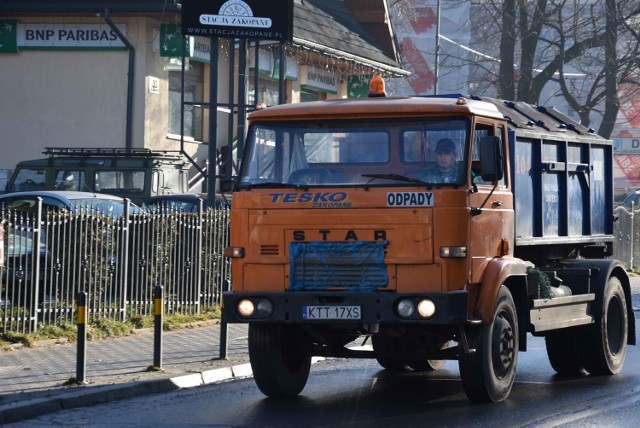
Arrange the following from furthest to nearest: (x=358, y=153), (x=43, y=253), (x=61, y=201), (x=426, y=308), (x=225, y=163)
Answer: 1. (x=61, y=201)
2. (x=43, y=253)
3. (x=225, y=163)
4. (x=358, y=153)
5. (x=426, y=308)

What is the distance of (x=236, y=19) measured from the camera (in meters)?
22.6

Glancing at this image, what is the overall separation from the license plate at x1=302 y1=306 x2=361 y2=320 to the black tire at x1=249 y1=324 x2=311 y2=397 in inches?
31.3

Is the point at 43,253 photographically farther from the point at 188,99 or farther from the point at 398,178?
the point at 188,99

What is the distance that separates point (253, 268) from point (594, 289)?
161 inches

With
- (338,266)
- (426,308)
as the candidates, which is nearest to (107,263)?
(338,266)

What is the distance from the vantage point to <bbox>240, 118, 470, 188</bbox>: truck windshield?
1120 centimetres

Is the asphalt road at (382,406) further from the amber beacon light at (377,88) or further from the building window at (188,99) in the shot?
the building window at (188,99)

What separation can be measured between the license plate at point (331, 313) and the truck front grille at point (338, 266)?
0.65 ft

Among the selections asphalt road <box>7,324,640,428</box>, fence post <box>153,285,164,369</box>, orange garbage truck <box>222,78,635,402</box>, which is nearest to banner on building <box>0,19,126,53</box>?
asphalt road <box>7,324,640,428</box>

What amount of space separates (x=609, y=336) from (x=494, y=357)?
3.08m

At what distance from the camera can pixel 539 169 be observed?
43.2 ft

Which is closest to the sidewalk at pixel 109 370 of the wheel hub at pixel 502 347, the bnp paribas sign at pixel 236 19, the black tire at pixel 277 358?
the black tire at pixel 277 358

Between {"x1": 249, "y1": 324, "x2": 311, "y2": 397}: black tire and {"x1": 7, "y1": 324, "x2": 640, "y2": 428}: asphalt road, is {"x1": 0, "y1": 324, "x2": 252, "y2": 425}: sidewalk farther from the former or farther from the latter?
{"x1": 249, "y1": 324, "x2": 311, "y2": 397}: black tire

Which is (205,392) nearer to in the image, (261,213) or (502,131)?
(261,213)
